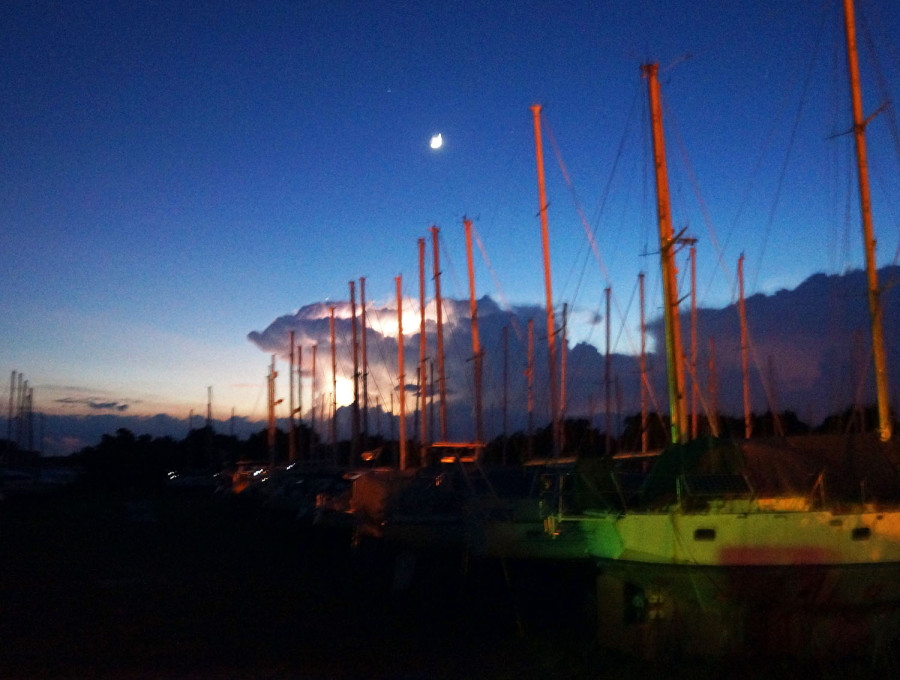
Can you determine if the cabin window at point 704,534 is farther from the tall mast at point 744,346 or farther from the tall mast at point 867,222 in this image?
the tall mast at point 744,346

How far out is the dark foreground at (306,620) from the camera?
35.2 feet

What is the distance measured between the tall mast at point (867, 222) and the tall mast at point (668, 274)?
11.4ft

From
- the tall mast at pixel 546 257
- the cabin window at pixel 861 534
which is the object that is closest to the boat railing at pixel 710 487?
the cabin window at pixel 861 534

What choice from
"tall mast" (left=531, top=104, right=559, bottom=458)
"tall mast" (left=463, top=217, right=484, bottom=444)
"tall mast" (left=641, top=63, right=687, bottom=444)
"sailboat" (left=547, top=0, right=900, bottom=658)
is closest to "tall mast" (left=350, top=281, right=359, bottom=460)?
"tall mast" (left=463, top=217, right=484, bottom=444)

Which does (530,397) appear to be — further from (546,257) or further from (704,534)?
(704,534)

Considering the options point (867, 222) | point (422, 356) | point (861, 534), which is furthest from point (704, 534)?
point (422, 356)

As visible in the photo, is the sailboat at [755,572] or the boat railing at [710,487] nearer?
the sailboat at [755,572]

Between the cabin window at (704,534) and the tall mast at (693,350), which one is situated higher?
the tall mast at (693,350)

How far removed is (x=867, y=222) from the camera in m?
16.8

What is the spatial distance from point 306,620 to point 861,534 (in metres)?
8.18

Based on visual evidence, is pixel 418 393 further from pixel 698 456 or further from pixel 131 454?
pixel 131 454

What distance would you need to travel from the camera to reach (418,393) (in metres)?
37.3

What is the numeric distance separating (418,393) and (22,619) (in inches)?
956

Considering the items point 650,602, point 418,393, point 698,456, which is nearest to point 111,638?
point 650,602
